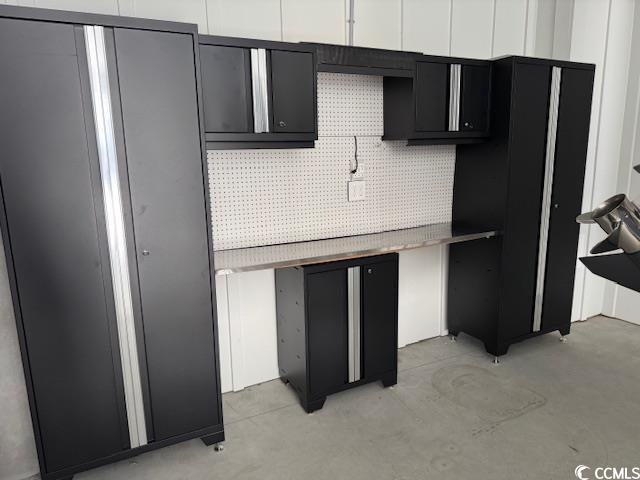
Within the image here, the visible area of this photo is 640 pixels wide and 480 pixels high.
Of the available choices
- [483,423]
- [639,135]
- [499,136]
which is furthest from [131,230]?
[639,135]

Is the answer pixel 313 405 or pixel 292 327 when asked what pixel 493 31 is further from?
pixel 313 405

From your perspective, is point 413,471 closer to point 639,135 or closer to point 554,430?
point 554,430

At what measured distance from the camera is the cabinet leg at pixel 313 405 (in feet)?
8.48

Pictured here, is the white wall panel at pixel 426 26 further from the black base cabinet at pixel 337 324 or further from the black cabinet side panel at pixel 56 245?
the black cabinet side panel at pixel 56 245

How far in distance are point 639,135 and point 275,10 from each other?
117 inches

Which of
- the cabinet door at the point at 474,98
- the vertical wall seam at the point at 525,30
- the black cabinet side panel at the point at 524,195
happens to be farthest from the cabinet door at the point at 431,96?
the vertical wall seam at the point at 525,30

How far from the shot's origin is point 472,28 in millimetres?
3217

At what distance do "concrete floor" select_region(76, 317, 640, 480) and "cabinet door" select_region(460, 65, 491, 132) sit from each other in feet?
5.26

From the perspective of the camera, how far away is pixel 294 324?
263 cm

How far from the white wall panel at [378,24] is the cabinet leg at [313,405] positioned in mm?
2147

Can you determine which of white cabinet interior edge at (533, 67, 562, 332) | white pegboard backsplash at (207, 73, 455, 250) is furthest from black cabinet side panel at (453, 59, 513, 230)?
white cabinet interior edge at (533, 67, 562, 332)

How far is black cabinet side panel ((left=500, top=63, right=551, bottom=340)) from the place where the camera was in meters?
2.84

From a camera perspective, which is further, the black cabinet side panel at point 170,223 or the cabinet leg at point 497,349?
the cabinet leg at point 497,349

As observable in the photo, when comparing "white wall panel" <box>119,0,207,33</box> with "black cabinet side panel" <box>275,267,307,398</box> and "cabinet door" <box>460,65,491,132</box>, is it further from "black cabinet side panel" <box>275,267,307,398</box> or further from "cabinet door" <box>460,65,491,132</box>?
"cabinet door" <box>460,65,491,132</box>
